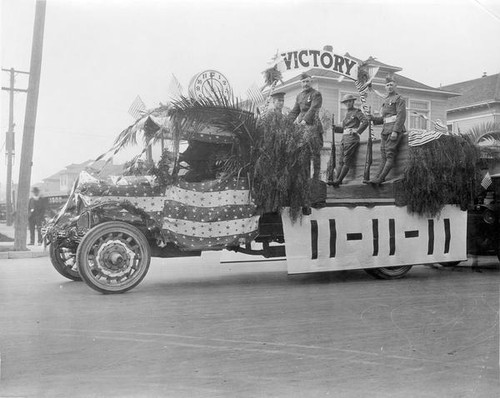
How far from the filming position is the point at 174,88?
20.3 ft

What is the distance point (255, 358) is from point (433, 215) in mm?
4863

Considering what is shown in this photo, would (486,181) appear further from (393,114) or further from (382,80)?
(382,80)

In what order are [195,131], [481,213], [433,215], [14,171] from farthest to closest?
[481,213]
[433,215]
[195,131]
[14,171]

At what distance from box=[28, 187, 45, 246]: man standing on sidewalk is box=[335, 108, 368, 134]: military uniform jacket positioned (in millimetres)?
4520

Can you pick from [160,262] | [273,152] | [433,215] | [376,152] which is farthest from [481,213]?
[160,262]

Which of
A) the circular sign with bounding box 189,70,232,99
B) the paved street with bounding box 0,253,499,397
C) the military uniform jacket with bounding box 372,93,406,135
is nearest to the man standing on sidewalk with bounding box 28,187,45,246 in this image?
the paved street with bounding box 0,253,499,397

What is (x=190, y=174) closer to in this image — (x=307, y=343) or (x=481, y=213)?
(x=307, y=343)

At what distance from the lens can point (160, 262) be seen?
386 inches

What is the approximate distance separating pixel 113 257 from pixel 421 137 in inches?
179

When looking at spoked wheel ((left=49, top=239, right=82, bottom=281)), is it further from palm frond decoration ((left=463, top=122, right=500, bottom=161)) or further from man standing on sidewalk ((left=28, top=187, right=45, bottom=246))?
palm frond decoration ((left=463, top=122, right=500, bottom=161))

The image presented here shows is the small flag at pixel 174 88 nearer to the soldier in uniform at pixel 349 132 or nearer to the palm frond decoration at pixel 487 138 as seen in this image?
the soldier in uniform at pixel 349 132

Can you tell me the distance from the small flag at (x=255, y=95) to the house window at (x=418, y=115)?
7.46 feet

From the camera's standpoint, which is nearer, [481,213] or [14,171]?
[14,171]

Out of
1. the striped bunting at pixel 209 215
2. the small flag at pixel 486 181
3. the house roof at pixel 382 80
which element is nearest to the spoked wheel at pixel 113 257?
the striped bunting at pixel 209 215
